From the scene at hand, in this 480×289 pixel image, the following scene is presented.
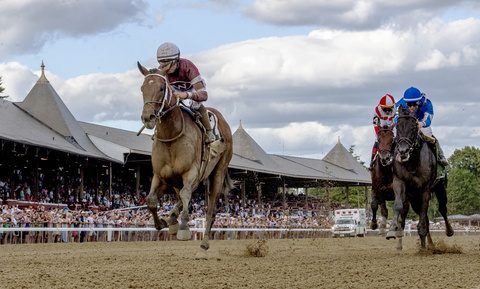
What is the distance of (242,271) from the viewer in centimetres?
1098

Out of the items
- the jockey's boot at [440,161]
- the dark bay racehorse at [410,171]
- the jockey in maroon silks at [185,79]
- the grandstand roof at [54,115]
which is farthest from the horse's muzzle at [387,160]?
the grandstand roof at [54,115]

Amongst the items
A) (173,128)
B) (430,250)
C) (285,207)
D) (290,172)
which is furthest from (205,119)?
(290,172)

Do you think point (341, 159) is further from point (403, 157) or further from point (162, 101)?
point (162, 101)

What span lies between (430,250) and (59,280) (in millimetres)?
8169

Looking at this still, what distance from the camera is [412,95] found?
15516mm

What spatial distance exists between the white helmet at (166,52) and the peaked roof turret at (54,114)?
2539cm

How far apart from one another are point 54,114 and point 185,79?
27.4 metres

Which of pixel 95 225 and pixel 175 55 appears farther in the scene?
pixel 95 225

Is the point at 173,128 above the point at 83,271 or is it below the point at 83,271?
above

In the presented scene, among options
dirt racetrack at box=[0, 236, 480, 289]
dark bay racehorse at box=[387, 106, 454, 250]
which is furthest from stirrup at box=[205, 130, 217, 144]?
dark bay racehorse at box=[387, 106, 454, 250]

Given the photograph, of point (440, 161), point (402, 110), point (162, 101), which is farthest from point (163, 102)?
point (440, 161)

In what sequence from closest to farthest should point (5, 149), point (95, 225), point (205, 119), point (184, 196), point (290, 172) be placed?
point (184, 196) < point (205, 119) < point (95, 225) < point (5, 149) < point (290, 172)

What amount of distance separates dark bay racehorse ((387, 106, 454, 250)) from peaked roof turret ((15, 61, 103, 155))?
958 inches

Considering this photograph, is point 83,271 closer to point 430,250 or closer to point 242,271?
point 242,271
